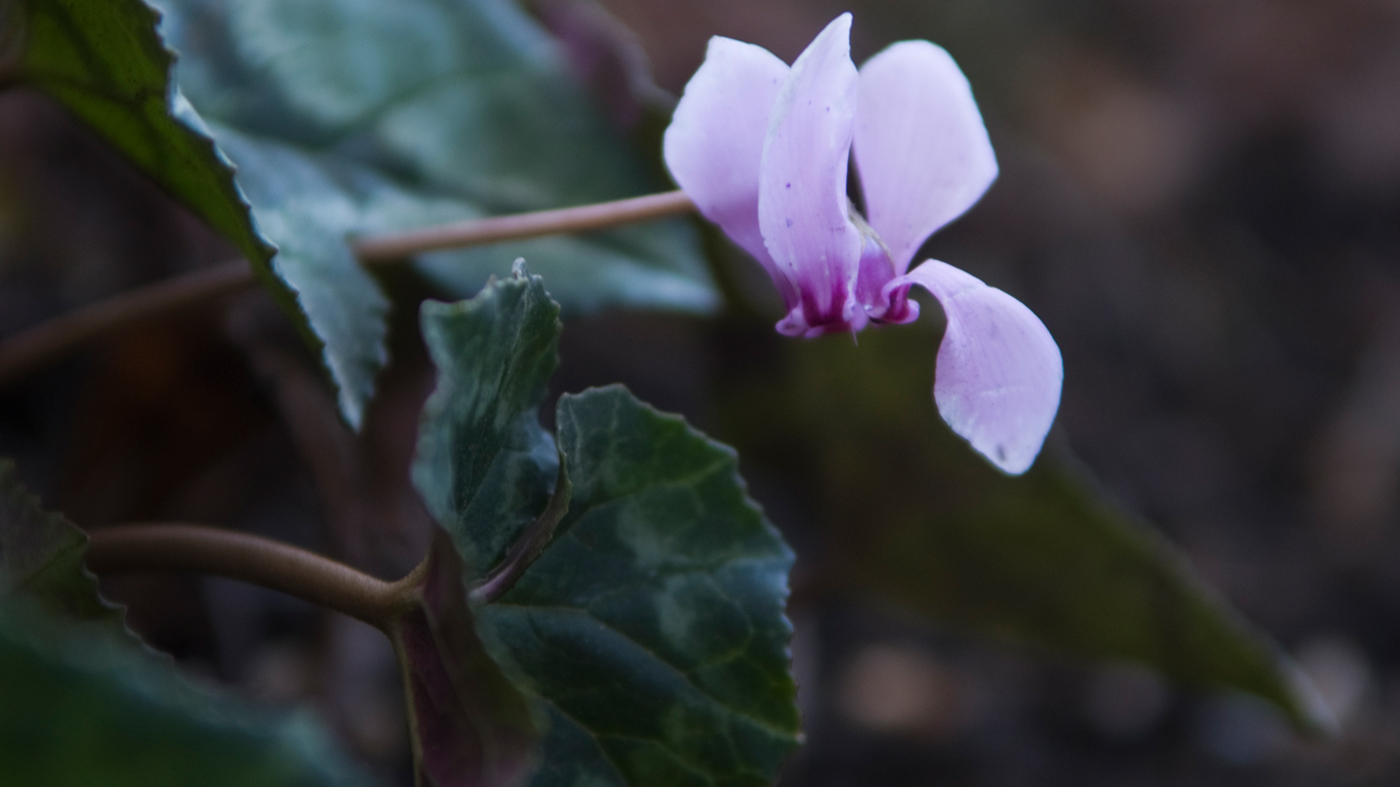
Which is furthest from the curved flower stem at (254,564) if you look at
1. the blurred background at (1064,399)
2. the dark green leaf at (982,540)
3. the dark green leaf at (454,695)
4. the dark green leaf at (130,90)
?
the dark green leaf at (982,540)

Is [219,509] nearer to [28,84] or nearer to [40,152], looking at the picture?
[28,84]

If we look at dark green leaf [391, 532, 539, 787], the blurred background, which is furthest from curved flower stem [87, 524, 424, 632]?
the blurred background

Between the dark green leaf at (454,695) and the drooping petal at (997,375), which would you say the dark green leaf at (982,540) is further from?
the dark green leaf at (454,695)

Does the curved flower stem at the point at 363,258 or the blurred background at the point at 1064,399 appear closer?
the curved flower stem at the point at 363,258

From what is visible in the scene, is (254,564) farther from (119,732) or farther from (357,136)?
(357,136)

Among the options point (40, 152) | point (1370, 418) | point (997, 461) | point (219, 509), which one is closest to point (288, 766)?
point (997, 461)
